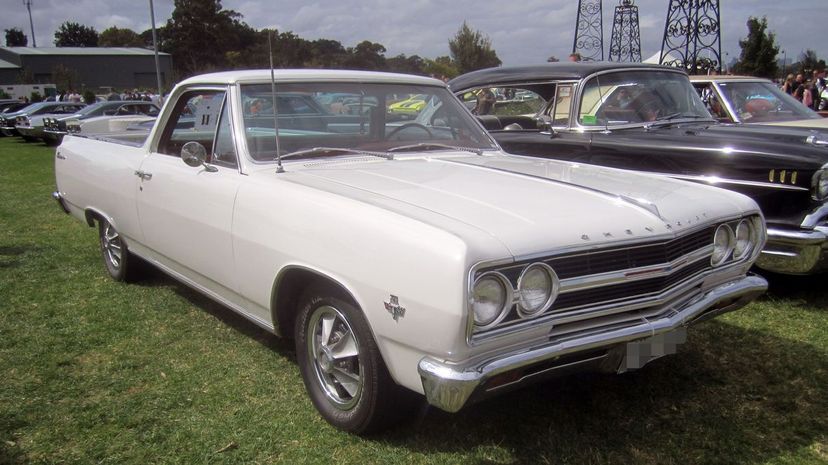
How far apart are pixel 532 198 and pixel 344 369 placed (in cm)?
109

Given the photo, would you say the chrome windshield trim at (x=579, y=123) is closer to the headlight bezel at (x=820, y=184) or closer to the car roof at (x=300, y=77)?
the headlight bezel at (x=820, y=184)

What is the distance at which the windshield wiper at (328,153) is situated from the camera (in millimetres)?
3554

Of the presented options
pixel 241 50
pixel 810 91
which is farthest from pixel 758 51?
pixel 241 50

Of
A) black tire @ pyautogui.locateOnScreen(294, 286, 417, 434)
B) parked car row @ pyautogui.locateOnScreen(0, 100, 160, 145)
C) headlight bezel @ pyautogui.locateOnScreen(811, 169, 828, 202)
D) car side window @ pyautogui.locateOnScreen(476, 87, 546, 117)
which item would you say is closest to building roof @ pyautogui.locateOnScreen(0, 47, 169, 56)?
parked car row @ pyautogui.locateOnScreen(0, 100, 160, 145)

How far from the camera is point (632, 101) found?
5723 mm

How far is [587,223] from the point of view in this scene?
8.53 ft

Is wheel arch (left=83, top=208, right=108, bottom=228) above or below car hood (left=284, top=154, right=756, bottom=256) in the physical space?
below

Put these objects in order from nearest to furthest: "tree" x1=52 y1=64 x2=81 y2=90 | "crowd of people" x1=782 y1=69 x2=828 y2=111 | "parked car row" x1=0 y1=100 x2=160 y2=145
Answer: "crowd of people" x1=782 y1=69 x2=828 y2=111, "parked car row" x1=0 y1=100 x2=160 y2=145, "tree" x1=52 y1=64 x2=81 y2=90

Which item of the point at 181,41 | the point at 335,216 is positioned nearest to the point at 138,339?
the point at 335,216

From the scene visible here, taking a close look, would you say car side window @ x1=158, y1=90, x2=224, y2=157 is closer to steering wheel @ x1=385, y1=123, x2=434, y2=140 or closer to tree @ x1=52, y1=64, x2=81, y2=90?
steering wheel @ x1=385, y1=123, x2=434, y2=140

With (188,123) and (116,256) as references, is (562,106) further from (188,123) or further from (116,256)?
(116,256)

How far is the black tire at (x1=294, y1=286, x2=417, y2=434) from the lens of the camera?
A: 2670 mm

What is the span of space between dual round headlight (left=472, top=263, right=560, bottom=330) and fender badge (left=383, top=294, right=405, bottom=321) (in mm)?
264

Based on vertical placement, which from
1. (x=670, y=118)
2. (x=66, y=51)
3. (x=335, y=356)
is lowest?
(x=335, y=356)
